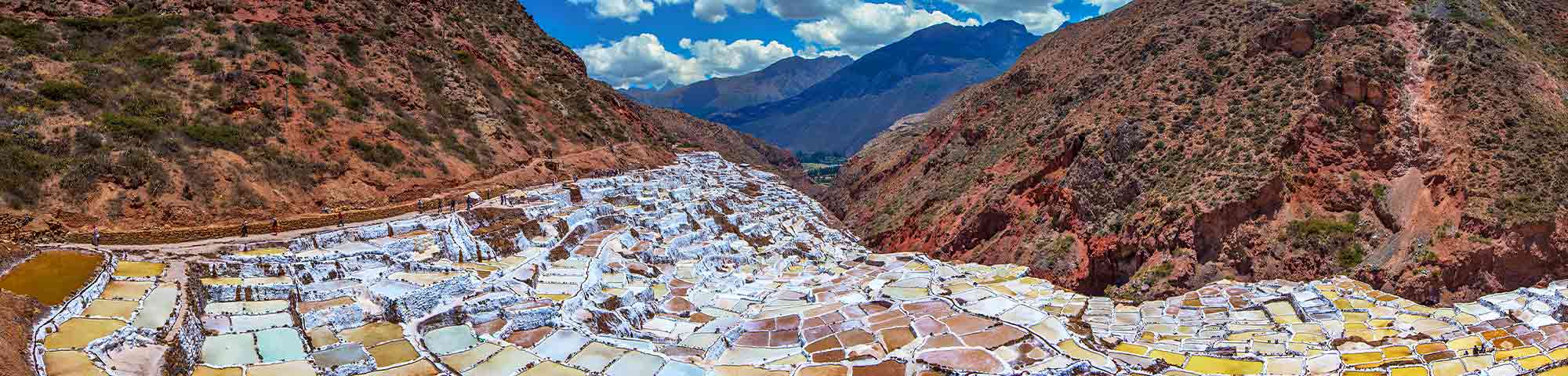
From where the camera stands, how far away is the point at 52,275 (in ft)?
60.7

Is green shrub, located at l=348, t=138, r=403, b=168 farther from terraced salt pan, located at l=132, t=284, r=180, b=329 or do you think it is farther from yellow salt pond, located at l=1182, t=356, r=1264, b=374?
yellow salt pond, located at l=1182, t=356, r=1264, b=374

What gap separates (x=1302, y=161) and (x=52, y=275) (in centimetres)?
4255

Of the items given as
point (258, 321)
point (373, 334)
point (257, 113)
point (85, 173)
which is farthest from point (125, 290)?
point (257, 113)

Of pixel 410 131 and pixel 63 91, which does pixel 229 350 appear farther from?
pixel 410 131

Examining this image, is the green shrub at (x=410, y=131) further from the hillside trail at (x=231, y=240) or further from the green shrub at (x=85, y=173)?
the green shrub at (x=85, y=173)

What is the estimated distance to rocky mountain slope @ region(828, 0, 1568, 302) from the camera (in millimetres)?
28578

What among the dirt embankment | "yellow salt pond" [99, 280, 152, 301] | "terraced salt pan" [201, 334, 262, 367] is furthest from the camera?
"yellow salt pond" [99, 280, 152, 301]

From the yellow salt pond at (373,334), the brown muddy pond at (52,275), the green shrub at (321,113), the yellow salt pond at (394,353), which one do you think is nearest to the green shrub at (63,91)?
the green shrub at (321,113)

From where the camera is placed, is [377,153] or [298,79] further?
[298,79]

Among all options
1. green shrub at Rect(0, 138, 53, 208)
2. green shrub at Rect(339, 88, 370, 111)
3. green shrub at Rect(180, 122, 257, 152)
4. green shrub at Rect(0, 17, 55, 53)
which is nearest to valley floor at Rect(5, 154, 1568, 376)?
green shrub at Rect(0, 138, 53, 208)

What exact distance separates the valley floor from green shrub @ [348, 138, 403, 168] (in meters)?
8.24

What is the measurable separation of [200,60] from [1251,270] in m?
48.0

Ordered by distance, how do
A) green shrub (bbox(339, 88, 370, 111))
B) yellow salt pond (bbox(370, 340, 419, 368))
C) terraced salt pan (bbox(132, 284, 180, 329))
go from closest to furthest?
terraced salt pan (bbox(132, 284, 180, 329)) → yellow salt pond (bbox(370, 340, 419, 368)) → green shrub (bbox(339, 88, 370, 111))

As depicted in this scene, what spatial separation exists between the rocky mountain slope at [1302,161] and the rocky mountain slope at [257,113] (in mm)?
27329
